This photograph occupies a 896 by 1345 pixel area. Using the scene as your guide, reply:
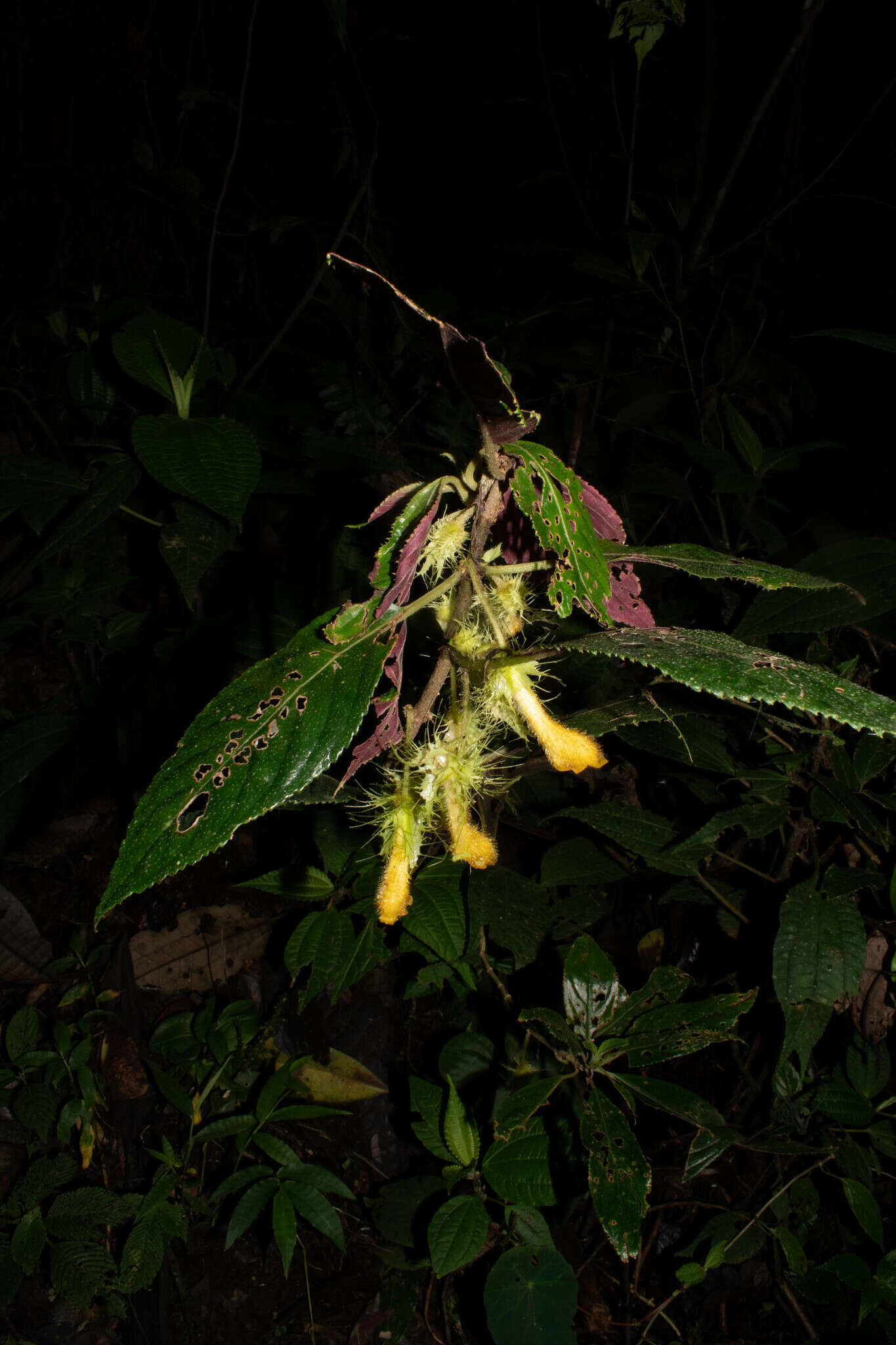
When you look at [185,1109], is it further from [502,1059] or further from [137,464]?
[137,464]

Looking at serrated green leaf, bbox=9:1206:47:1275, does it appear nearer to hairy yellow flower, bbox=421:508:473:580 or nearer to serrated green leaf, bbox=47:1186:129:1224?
serrated green leaf, bbox=47:1186:129:1224

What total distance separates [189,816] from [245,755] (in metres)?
0.06

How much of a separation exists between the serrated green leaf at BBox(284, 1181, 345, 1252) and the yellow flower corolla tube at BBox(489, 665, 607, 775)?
1506 mm

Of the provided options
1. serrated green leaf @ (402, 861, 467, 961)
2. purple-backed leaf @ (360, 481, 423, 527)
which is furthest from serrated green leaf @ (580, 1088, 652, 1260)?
purple-backed leaf @ (360, 481, 423, 527)

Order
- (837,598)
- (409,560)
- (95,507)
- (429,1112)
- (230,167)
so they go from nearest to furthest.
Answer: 1. (409,560)
2. (837,598)
3. (95,507)
4. (429,1112)
5. (230,167)

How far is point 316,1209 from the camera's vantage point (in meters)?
1.61

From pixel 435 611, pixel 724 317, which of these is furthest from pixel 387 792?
pixel 724 317

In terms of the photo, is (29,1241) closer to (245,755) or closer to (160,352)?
(245,755)

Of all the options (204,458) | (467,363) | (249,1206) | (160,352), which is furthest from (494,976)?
(160,352)

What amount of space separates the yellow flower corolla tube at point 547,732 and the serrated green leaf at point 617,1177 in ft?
2.22

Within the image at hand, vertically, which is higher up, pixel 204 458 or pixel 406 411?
pixel 204 458

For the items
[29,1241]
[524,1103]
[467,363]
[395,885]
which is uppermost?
[467,363]

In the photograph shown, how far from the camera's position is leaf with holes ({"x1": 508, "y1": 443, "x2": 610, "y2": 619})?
19.8 inches

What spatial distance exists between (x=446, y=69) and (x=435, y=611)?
3188 mm
